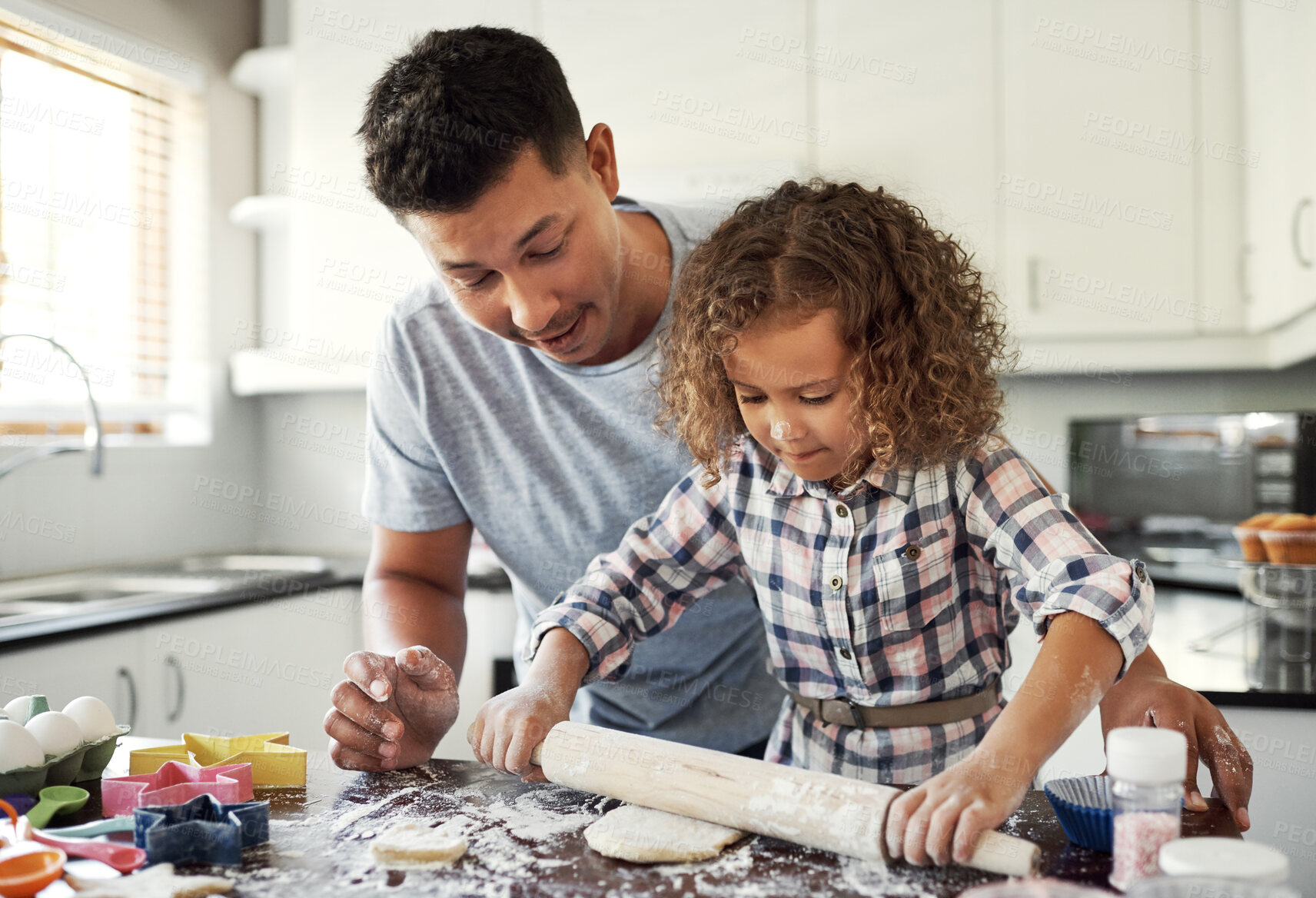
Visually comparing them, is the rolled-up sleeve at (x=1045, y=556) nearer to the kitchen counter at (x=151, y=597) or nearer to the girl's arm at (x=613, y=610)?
the girl's arm at (x=613, y=610)

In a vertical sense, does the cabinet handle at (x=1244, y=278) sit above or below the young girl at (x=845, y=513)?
above

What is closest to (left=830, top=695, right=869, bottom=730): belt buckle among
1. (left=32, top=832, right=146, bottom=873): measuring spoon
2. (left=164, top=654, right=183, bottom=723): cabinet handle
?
(left=32, top=832, right=146, bottom=873): measuring spoon

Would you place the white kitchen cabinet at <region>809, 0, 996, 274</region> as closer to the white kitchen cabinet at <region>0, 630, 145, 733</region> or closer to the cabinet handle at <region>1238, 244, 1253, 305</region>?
the cabinet handle at <region>1238, 244, 1253, 305</region>

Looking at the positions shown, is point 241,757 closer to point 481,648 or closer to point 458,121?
point 458,121

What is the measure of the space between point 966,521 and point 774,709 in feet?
1.48

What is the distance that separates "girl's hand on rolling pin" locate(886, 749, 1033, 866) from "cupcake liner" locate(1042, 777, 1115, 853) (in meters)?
0.03

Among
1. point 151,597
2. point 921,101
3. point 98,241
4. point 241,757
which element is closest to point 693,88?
point 921,101

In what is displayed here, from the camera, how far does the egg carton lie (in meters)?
0.85

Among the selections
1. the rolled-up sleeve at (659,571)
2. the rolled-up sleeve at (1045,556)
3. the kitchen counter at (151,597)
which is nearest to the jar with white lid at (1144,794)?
the rolled-up sleeve at (1045,556)

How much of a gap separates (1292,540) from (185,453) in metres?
2.66

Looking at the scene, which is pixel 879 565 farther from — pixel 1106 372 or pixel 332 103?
pixel 332 103

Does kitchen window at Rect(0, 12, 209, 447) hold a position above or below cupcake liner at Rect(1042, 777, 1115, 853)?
above

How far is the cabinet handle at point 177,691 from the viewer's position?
6.70 feet

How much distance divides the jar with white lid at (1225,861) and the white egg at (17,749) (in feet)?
2.85
